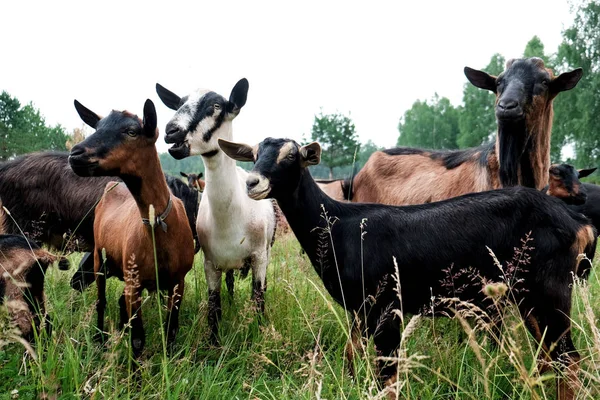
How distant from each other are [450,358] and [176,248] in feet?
7.01

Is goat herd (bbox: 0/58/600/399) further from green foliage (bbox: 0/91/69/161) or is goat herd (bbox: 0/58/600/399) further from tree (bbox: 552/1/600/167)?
green foliage (bbox: 0/91/69/161)

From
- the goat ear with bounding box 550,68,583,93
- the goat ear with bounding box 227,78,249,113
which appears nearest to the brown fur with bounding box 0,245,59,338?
the goat ear with bounding box 227,78,249,113

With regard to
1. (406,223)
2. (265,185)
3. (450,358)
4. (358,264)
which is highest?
(265,185)

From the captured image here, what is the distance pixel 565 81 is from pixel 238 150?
2.77 meters

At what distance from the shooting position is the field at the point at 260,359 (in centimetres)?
236

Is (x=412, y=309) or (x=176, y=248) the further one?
(x=176, y=248)

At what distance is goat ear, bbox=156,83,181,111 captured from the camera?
4773mm

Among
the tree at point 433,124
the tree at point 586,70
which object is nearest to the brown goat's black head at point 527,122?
the tree at point 586,70

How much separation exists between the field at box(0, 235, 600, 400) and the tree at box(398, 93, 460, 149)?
174ft

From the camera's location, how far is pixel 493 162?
4.23 m

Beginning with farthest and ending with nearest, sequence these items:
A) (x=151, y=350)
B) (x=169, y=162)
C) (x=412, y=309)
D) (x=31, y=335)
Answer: (x=169, y=162), (x=151, y=350), (x=412, y=309), (x=31, y=335)

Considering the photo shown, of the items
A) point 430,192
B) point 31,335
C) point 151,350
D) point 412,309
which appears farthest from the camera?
point 430,192

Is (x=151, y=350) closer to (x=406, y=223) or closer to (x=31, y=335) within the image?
(x=31, y=335)

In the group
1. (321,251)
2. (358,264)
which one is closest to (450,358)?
(358,264)
